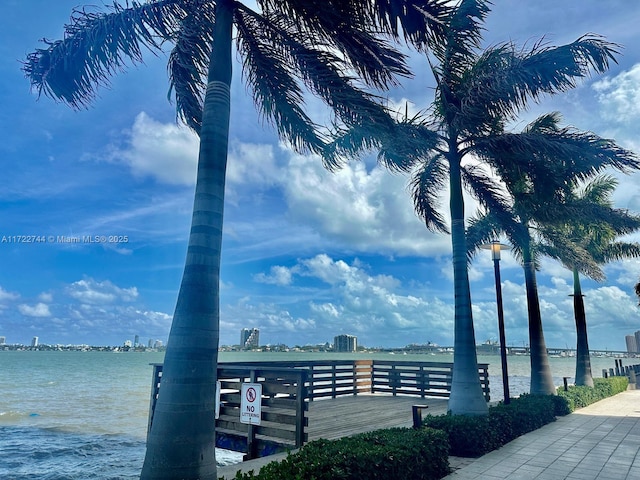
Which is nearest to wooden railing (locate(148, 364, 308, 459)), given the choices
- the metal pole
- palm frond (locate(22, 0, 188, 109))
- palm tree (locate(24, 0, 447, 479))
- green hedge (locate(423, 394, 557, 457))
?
green hedge (locate(423, 394, 557, 457))

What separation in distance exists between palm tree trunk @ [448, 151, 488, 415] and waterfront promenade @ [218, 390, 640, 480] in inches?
37.0

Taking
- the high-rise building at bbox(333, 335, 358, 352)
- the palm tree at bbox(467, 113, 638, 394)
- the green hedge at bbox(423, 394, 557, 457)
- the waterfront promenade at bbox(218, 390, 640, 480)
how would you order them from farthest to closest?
the high-rise building at bbox(333, 335, 358, 352)
the palm tree at bbox(467, 113, 638, 394)
the green hedge at bbox(423, 394, 557, 457)
the waterfront promenade at bbox(218, 390, 640, 480)

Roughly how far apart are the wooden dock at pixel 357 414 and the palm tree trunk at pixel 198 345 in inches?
73.9

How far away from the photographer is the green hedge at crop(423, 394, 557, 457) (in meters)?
7.20

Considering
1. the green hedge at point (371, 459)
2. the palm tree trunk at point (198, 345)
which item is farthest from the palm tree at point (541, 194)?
the palm tree trunk at point (198, 345)

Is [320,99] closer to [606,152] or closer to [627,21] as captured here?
[606,152]

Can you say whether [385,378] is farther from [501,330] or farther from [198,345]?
[198,345]

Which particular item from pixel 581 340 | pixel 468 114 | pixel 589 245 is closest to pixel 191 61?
pixel 468 114

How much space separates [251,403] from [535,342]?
33.7 ft

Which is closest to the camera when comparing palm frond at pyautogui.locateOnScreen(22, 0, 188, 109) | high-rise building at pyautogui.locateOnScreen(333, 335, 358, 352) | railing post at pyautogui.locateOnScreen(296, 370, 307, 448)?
palm frond at pyautogui.locateOnScreen(22, 0, 188, 109)

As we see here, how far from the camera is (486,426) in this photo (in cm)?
754

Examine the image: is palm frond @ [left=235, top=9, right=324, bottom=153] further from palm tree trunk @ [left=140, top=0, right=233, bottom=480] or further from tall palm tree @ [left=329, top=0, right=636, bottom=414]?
palm tree trunk @ [left=140, top=0, right=233, bottom=480]

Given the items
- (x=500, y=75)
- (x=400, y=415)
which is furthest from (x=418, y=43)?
(x=400, y=415)

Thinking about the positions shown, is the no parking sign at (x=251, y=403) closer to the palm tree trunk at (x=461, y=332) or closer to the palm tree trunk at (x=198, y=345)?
the palm tree trunk at (x=198, y=345)
